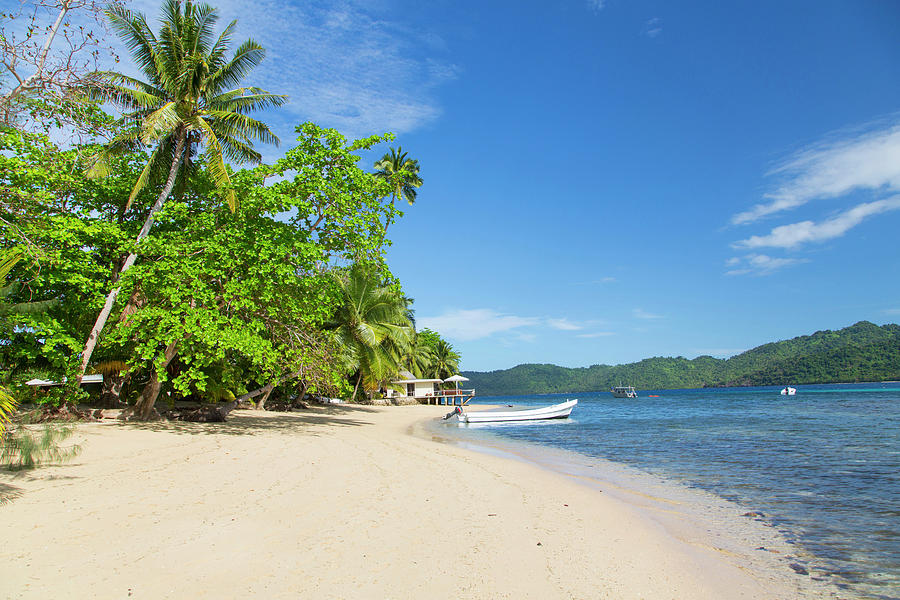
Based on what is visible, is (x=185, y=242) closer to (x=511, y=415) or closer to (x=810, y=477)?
(x=810, y=477)

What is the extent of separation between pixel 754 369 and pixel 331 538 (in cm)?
15827

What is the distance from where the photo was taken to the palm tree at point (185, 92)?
13.6 meters

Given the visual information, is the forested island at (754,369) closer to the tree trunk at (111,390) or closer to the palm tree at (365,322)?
the palm tree at (365,322)

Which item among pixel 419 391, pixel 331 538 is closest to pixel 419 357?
pixel 419 391

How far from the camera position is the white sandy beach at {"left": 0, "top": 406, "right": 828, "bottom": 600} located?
3918 mm

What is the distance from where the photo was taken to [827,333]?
131875mm

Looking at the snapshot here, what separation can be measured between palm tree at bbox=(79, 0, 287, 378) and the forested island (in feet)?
419

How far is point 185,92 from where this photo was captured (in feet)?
46.6

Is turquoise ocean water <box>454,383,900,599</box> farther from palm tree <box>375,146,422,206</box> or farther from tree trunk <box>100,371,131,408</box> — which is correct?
palm tree <box>375,146,422,206</box>

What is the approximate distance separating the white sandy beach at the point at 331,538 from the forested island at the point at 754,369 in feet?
417

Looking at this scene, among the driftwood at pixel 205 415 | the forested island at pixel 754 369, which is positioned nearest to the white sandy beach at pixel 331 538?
the driftwood at pixel 205 415

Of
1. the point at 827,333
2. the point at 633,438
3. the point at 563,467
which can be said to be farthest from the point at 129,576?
the point at 827,333

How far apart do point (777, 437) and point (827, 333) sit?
14635cm

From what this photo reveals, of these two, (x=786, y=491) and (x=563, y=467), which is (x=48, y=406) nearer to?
(x=563, y=467)
